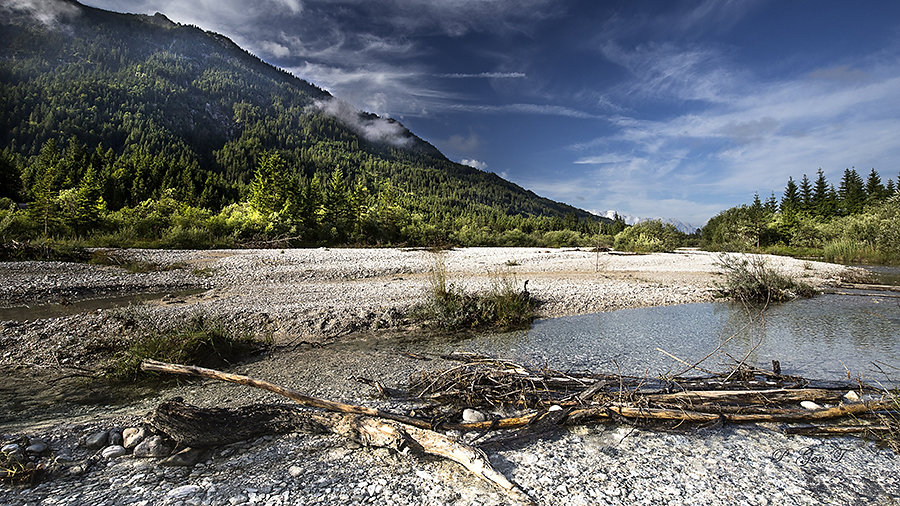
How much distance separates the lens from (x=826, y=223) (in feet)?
173

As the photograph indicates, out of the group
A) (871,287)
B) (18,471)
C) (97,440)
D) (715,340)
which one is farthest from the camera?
(871,287)

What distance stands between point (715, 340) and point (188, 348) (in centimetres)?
957

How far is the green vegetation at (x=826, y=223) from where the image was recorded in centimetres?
2949

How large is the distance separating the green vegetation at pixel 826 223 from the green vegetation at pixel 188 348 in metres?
36.4

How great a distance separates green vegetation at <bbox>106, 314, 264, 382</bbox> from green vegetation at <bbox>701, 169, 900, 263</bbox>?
119 feet

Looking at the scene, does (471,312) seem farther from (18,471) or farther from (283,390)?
(18,471)

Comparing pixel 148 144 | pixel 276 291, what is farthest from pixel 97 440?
pixel 148 144

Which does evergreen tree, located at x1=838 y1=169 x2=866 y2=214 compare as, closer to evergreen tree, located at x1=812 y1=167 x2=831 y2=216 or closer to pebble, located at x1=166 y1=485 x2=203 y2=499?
evergreen tree, located at x1=812 y1=167 x2=831 y2=216

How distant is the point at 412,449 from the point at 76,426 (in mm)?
3395

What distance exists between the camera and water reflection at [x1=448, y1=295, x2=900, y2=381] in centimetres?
625

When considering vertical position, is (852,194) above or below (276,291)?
above

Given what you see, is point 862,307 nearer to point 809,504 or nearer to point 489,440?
point 809,504

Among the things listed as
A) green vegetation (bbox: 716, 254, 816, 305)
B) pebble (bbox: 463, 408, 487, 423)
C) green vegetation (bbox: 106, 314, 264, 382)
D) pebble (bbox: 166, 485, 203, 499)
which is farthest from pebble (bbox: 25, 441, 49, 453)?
green vegetation (bbox: 716, 254, 816, 305)

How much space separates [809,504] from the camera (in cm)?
285
